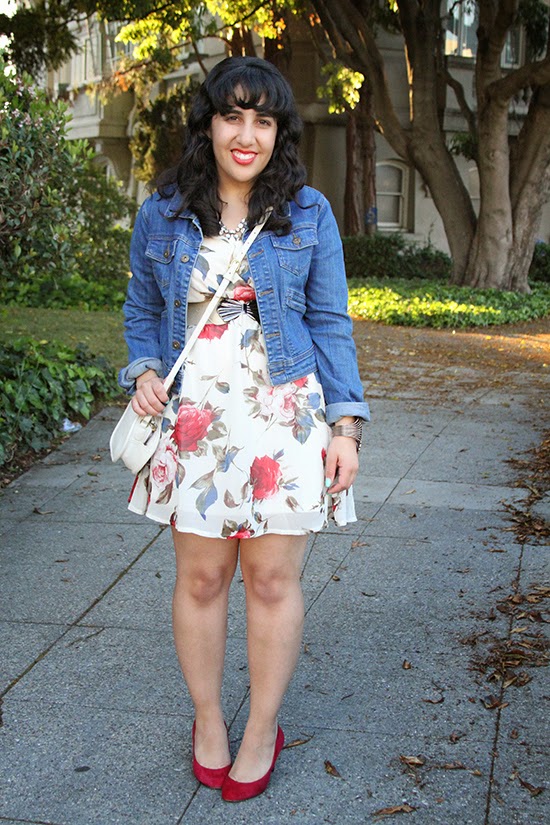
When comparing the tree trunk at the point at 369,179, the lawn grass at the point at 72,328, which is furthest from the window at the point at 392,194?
the lawn grass at the point at 72,328

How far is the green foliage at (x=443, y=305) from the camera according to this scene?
13.8 m

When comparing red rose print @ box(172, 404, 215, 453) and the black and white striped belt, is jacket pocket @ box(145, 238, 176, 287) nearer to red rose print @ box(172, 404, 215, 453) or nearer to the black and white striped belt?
the black and white striped belt

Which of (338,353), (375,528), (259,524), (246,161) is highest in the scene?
(246,161)

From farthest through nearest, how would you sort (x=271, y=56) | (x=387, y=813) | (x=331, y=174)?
1. (x=331, y=174)
2. (x=271, y=56)
3. (x=387, y=813)

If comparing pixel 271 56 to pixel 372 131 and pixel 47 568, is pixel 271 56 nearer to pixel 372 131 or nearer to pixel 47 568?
pixel 372 131

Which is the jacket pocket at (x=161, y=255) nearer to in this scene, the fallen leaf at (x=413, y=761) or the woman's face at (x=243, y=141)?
the woman's face at (x=243, y=141)

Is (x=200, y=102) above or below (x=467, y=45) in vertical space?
below

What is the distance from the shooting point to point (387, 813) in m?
2.82

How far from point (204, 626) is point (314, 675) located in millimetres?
831

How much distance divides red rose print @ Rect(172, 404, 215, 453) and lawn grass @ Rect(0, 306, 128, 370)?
20.1ft

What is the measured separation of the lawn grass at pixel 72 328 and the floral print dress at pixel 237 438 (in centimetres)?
612

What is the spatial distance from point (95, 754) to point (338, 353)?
137 cm

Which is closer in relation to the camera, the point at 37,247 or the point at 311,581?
the point at 311,581

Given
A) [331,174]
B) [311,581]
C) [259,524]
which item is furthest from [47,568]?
[331,174]
